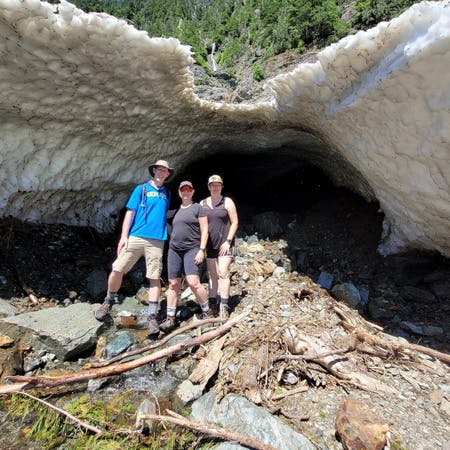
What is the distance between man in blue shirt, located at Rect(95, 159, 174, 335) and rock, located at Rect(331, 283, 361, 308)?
94.8 inches

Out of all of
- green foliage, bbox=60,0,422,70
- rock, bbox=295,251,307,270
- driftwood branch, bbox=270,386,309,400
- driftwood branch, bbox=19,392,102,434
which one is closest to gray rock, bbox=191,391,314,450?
driftwood branch, bbox=270,386,309,400

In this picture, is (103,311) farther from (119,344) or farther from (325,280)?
(325,280)

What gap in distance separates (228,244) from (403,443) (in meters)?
2.37

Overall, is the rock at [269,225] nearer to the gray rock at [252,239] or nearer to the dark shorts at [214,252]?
the gray rock at [252,239]

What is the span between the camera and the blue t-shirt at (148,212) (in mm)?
3871

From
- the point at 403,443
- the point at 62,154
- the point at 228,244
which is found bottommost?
the point at 403,443

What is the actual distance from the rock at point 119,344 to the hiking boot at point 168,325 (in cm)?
34

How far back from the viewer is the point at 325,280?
477cm

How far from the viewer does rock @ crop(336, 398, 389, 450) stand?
2.16 metres

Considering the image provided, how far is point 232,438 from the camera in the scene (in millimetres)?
2301

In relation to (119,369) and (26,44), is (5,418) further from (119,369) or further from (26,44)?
(26,44)

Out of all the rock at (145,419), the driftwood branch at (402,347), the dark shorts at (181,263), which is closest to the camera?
the rock at (145,419)

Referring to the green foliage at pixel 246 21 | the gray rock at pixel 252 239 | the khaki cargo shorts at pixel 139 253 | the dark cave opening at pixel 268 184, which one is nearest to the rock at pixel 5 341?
the khaki cargo shorts at pixel 139 253

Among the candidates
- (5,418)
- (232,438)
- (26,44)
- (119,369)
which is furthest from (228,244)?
(26,44)
